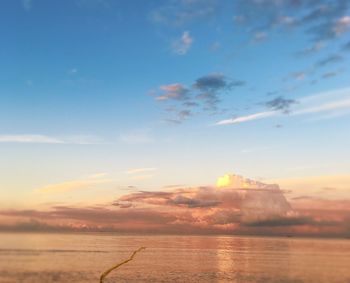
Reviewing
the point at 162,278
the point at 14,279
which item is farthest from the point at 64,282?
the point at 162,278

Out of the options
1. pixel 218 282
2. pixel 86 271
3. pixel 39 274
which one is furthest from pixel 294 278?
pixel 39 274

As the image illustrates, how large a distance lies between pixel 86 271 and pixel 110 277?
40.9ft

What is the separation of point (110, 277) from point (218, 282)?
23035 mm

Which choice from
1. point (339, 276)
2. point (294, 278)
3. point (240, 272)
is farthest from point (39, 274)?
point (339, 276)

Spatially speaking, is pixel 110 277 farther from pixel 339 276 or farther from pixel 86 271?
pixel 339 276

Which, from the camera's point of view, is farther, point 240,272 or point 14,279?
point 240,272

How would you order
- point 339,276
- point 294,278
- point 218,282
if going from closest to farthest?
point 218,282
point 294,278
point 339,276

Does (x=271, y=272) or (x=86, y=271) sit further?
(x=271, y=272)

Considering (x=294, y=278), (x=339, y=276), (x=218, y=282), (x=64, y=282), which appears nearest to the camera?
(x=64, y=282)

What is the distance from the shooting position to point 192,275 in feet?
348

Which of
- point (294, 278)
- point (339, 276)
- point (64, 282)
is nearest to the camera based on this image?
point (64, 282)

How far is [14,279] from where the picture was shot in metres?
89.8

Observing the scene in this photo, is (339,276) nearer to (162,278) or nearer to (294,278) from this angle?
(294,278)

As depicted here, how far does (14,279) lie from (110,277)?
65.1 ft
